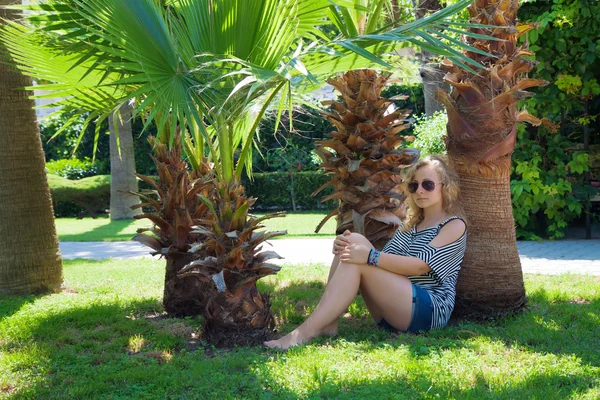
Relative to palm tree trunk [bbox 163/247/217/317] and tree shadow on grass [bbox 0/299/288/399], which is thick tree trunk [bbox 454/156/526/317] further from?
palm tree trunk [bbox 163/247/217/317]

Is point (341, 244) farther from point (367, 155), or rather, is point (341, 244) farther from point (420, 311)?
point (367, 155)

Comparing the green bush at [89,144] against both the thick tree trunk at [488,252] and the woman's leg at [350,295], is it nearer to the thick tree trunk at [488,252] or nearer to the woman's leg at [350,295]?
the thick tree trunk at [488,252]

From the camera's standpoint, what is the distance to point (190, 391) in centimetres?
359

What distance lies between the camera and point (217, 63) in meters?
3.90

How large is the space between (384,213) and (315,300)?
43.9 inches

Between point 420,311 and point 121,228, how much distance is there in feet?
33.7

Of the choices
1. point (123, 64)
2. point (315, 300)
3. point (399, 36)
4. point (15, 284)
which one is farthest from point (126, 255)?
point (399, 36)

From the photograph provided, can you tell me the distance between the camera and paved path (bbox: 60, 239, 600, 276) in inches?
294

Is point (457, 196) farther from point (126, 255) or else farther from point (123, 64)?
point (126, 255)

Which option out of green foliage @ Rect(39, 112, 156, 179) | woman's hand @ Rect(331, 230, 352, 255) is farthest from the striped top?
green foliage @ Rect(39, 112, 156, 179)

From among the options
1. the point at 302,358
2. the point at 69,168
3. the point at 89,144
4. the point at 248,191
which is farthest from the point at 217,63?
the point at 89,144

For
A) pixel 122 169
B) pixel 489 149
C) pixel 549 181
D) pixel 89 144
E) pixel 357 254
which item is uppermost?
pixel 89 144

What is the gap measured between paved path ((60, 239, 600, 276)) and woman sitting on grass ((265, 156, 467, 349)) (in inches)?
116

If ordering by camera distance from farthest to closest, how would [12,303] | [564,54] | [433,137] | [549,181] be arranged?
[433,137] → [549,181] → [564,54] → [12,303]
